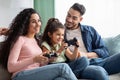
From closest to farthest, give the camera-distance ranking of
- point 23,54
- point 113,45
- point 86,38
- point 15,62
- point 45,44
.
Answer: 1. point 15,62
2. point 23,54
3. point 45,44
4. point 86,38
5. point 113,45

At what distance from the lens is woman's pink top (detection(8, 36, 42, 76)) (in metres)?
1.87

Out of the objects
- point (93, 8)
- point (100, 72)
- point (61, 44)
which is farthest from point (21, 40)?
point (93, 8)

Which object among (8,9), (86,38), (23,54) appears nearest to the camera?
(23,54)

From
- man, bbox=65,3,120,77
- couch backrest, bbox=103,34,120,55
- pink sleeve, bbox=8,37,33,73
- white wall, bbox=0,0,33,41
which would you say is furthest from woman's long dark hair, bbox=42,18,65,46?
white wall, bbox=0,0,33,41

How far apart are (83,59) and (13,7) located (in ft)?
5.02

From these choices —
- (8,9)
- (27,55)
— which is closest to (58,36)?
(27,55)

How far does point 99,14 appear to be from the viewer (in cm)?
338

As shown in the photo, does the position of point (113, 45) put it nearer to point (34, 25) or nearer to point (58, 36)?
point (58, 36)

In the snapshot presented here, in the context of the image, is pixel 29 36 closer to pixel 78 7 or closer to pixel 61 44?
pixel 61 44

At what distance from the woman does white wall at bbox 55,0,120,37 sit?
4.22ft

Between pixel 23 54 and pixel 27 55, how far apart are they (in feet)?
0.10

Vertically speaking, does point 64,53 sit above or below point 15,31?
below

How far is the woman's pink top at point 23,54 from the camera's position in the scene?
1.87 meters

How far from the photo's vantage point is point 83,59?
6.89 ft
